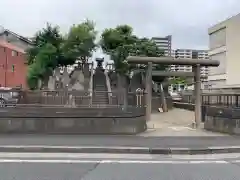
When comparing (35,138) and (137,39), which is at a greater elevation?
(137,39)

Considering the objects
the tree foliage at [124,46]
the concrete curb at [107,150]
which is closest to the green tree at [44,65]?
the tree foliage at [124,46]

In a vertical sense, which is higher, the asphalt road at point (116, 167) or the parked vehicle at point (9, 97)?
the parked vehicle at point (9, 97)

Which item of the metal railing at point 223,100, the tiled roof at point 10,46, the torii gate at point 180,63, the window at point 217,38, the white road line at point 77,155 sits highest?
the window at point 217,38

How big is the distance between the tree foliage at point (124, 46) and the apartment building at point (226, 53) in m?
25.6

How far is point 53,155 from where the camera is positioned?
10469 millimetres

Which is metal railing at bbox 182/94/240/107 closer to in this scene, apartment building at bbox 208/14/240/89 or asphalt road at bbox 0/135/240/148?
asphalt road at bbox 0/135/240/148

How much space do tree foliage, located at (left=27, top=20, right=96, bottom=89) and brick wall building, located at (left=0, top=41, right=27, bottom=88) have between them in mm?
20347

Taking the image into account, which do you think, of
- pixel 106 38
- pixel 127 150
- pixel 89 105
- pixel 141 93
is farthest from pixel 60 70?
pixel 127 150

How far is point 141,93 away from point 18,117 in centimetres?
644

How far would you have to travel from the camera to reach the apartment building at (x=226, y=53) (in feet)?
212

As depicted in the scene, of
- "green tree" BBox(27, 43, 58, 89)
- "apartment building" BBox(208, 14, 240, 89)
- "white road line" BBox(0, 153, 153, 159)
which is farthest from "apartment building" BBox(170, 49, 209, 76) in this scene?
"green tree" BBox(27, 43, 58, 89)

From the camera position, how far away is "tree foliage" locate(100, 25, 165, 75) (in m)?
36.8

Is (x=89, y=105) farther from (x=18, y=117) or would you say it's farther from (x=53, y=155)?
(x=53, y=155)

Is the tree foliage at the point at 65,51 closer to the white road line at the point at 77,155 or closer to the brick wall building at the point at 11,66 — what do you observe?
the brick wall building at the point at 11,66
